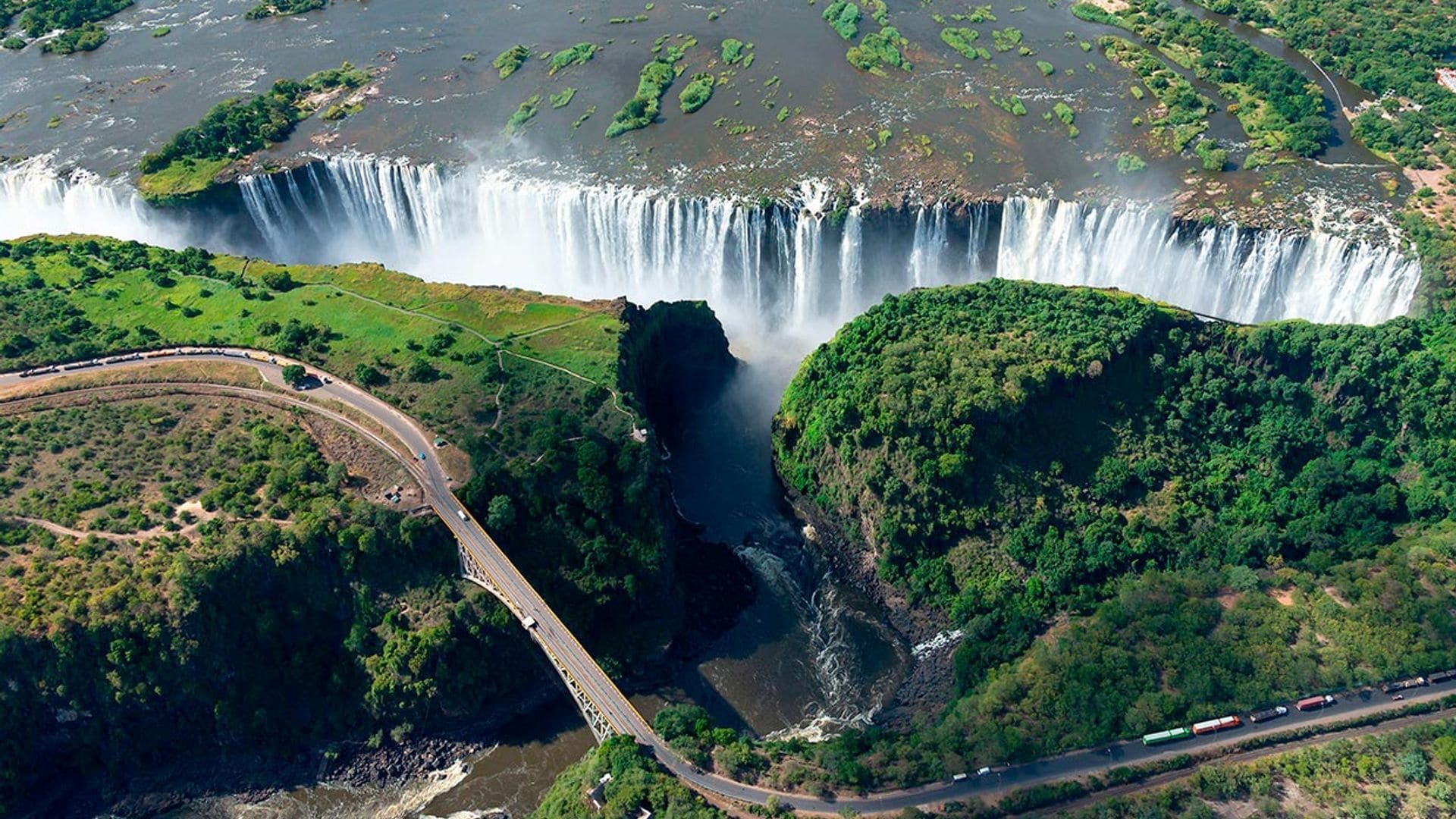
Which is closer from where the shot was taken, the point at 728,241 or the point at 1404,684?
the point at 1404,684

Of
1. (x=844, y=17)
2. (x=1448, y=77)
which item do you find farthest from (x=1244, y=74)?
(x=844, y=17)

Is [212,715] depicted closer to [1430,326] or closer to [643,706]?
[643,706]

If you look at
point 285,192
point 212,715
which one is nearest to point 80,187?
point 285,192

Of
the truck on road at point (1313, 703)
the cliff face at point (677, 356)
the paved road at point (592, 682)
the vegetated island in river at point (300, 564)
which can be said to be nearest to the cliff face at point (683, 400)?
the cliff face at point (677, 356)

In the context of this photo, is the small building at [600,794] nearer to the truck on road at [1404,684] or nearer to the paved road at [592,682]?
the paved road at [592,682]

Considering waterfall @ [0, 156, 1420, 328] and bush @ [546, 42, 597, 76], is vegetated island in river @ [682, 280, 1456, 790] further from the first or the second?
bush @ [546, 42, 597, 76]

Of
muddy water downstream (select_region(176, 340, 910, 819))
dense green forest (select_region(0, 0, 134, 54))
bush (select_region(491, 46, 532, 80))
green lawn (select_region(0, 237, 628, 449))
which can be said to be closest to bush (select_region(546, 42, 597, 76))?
bush (select_region(491, 46, 532, 80))

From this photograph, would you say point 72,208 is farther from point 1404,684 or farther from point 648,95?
point 1404,684
